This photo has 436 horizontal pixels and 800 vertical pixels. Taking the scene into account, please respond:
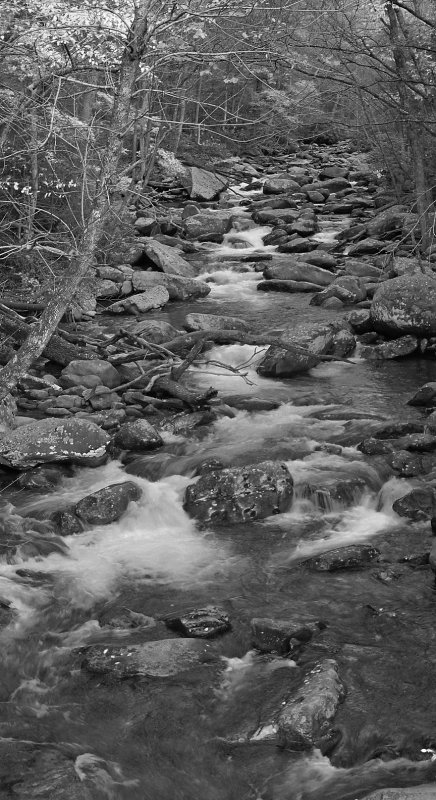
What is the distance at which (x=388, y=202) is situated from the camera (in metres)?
21.3

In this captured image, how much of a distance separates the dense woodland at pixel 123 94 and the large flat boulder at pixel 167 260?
0.82 m

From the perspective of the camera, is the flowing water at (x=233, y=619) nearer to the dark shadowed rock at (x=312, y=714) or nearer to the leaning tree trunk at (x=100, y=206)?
the dark shadowed rock at (x=312, y=714)

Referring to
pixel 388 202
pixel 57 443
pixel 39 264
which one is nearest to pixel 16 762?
pixel 57 443

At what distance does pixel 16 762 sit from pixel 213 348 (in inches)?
311

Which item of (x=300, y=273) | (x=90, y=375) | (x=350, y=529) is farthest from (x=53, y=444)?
(x=300, y=273)

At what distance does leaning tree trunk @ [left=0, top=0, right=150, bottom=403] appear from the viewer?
279 inches

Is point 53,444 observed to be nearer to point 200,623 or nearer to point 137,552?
point 137,552

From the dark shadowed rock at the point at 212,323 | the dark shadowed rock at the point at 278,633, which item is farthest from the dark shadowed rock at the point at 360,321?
the dark shadowed rock at the point at 278,633

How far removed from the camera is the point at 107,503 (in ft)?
24.2

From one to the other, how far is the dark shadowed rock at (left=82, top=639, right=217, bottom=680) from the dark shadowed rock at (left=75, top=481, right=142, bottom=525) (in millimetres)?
1926

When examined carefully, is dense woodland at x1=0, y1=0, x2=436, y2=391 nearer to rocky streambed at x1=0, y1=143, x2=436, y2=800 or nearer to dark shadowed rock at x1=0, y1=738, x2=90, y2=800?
rocky streambed at x1=0, y1=143, x2=436, y2=800

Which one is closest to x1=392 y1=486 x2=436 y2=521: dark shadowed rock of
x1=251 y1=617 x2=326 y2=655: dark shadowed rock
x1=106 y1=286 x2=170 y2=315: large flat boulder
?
x1=251 y1=617 x2=326 y2=655: dark shadowed rock

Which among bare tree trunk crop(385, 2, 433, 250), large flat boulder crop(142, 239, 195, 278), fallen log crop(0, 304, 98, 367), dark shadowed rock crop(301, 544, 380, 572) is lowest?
dark shadowed rock crop(301, 544, 380, 572)

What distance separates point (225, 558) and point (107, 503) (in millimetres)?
1319
